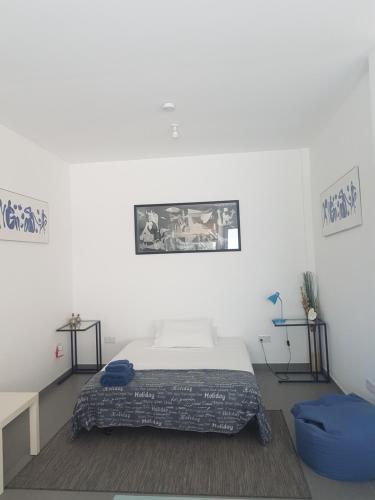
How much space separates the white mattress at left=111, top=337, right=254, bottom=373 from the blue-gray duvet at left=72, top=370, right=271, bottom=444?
1.10ft

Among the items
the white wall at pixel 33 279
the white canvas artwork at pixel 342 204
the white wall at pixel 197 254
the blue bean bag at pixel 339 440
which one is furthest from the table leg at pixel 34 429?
the white canvas artwork at pixel 342 204

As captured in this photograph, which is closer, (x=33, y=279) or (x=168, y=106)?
(x=168, y=106)

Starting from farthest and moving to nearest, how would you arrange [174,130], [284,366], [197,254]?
[197,254], [284,366], [174,130]

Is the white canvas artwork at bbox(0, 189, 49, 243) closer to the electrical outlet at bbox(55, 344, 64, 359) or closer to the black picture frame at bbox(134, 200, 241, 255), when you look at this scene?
the black picture frame at bbox(134, 200, 241, 255)

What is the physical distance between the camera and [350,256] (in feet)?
9.09

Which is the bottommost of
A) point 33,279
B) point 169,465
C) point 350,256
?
point 169,465

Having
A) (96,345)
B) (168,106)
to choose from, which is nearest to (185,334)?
(96,345)

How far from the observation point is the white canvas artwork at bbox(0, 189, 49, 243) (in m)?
2.94

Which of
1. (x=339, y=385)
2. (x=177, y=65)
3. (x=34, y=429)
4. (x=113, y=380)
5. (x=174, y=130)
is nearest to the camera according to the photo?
(x=177, y=65)

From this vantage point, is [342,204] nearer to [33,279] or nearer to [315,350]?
[315,350]

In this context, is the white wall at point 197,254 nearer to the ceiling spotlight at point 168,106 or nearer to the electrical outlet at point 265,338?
the electrical outlet at point 265,338

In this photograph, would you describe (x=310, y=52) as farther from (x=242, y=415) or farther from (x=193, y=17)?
(x=242, y=415)

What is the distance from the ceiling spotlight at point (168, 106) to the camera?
104 inches

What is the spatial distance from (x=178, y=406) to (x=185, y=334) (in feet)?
3.89
